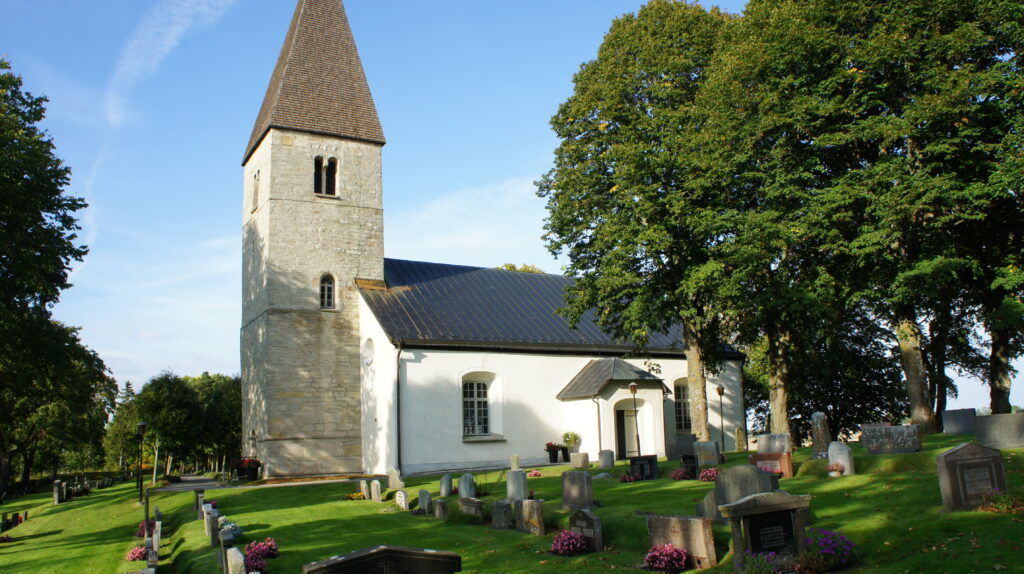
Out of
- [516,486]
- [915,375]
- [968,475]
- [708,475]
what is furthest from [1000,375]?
[516,486]

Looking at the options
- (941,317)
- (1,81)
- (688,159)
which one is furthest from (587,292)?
(1,81)

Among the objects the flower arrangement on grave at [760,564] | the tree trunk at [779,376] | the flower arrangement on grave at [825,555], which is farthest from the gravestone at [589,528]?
the tree trunk at [779,376]

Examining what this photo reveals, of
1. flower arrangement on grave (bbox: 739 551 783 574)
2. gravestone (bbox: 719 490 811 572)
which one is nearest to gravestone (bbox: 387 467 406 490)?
gravestone (bbox: 719 490 811 572)

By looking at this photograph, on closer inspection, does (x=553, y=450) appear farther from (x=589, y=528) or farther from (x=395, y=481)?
(x=589, y=528)

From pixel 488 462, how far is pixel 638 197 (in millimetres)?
10797

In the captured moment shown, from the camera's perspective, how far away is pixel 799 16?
2086 cm

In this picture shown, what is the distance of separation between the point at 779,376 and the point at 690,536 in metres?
15.0

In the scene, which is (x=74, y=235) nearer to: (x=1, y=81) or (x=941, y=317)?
(x=1, y=81)

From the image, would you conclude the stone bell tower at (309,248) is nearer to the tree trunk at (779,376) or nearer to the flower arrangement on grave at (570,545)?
the tree trunk at (779,376)

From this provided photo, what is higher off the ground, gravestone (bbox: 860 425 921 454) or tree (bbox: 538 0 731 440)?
tree (bbox: 538 0 731 440)

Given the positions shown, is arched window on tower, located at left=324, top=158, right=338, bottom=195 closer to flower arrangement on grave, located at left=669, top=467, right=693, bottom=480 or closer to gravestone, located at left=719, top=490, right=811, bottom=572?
flower arrangement on grave, located at left=669, top=467, right=693, bottom=480

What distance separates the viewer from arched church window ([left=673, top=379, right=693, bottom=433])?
101ft

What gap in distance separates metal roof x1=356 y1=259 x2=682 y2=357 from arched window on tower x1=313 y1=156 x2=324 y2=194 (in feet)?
13.1

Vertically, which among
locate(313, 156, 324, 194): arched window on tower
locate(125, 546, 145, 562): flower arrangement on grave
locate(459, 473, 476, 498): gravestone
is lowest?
locate(125, 546, 145, 562): flower arrangement on grave
